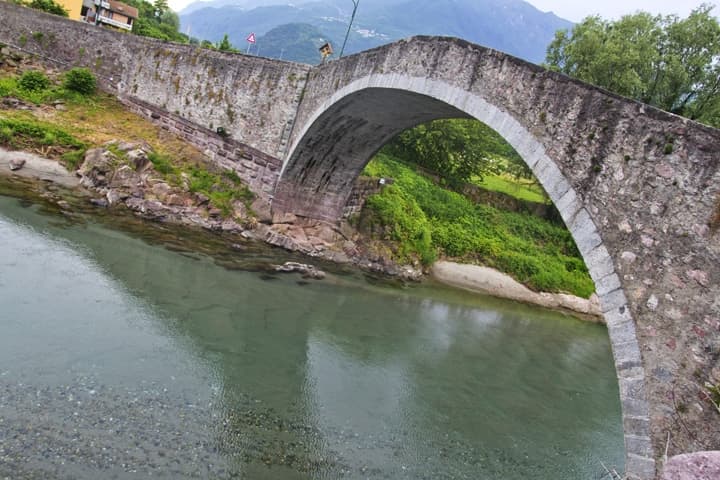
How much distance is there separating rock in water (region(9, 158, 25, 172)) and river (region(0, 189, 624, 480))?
9.64 ft

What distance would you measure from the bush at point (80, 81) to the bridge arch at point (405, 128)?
9.93 metres

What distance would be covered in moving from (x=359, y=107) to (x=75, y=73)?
12908 mm

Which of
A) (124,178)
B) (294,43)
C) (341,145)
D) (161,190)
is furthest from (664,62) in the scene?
Result: (294,43)

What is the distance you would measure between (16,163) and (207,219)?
5685 mm

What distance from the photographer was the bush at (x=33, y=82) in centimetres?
1794

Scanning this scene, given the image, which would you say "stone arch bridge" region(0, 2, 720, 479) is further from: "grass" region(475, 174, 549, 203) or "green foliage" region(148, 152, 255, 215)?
"grass" region(475, 174, 549, 203)

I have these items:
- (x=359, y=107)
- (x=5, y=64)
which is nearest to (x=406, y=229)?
(x=359, y=107)

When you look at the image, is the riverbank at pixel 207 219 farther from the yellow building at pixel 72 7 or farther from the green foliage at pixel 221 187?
the yellow building at pixel 72 7

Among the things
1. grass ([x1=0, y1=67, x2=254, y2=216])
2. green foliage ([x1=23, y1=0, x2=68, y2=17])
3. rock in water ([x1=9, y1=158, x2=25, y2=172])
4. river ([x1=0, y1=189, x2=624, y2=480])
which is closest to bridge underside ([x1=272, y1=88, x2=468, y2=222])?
grass ([x1=0, y1=67, x2=254, y2=216])

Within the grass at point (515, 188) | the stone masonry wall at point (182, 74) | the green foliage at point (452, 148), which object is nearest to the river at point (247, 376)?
the stone masonry wall at point (182, 74)

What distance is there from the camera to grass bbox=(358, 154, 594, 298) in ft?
57.8

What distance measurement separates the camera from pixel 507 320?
592 inches

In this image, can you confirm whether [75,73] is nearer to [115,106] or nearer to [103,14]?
[115,106]

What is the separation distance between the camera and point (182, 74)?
59.2 feet
